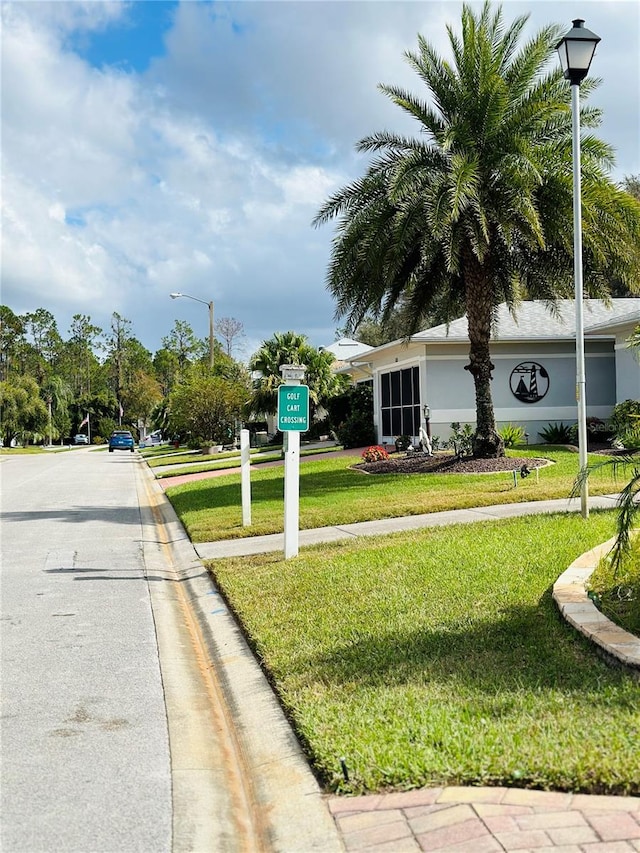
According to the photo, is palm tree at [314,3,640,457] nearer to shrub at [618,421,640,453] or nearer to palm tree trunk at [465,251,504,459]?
palm tree trunk at [465,251,504,459]

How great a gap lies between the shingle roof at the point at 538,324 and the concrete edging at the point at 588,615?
16633 millimetres

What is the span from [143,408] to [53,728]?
95758 millimetres

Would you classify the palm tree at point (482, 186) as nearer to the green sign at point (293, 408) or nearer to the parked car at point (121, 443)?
the green sign at point (293, 408)

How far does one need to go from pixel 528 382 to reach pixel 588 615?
21040 mm

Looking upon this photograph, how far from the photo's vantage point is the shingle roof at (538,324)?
25641mm

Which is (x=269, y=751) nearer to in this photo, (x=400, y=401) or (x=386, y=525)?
(x=386, y=525)

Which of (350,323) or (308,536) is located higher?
(350,323)

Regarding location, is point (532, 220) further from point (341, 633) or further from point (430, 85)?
point (341, 633)

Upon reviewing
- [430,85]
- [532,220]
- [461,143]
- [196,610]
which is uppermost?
[430,85]

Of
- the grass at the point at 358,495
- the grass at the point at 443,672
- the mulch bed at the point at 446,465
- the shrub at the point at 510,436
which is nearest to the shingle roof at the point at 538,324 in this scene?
the shrub at the point at 510,436

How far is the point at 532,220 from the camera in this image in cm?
1590

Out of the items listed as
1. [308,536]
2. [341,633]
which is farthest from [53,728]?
[308,536]

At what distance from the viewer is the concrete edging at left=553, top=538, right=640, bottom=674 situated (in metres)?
5.26

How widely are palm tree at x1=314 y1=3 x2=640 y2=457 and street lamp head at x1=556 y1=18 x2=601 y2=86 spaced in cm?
545
